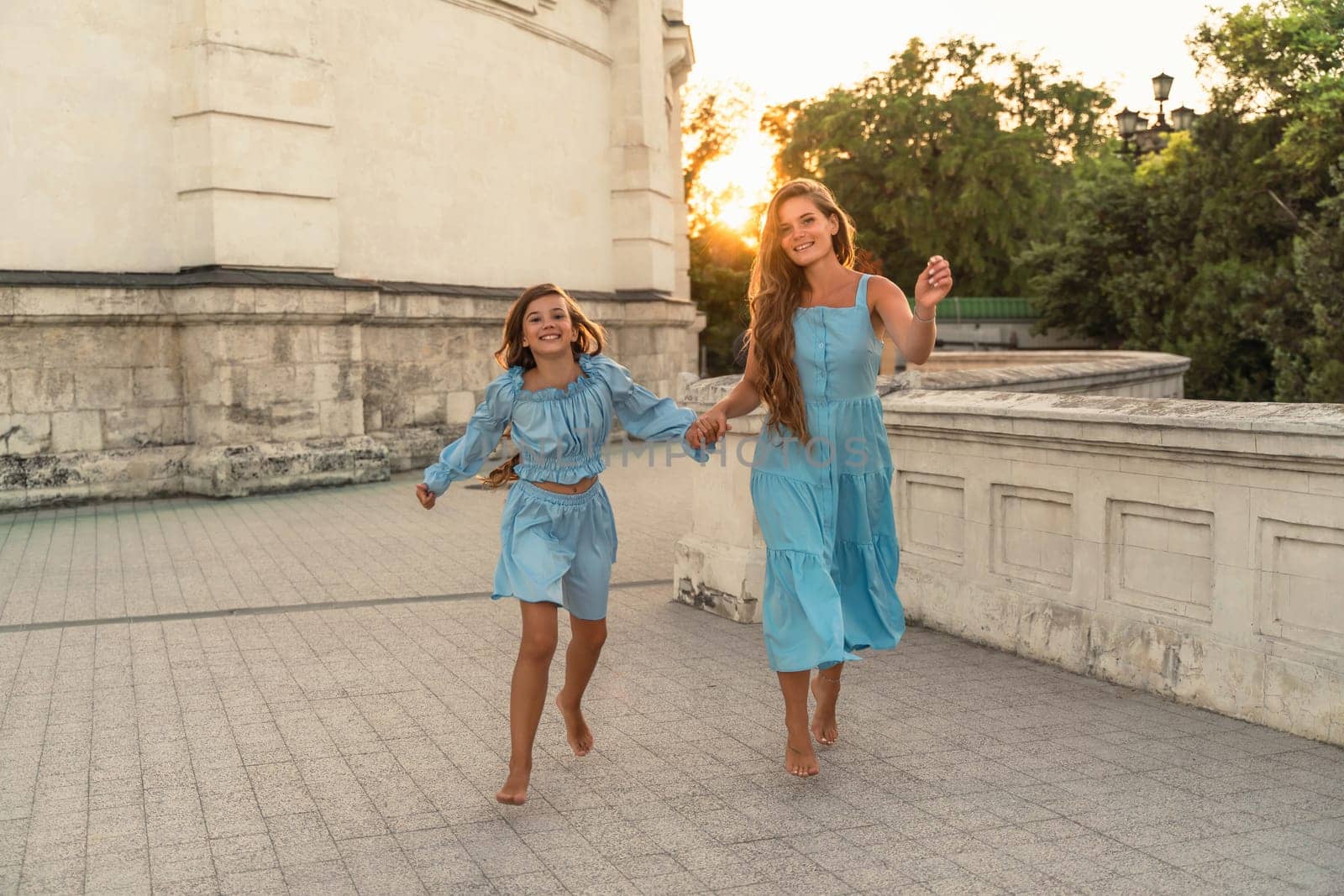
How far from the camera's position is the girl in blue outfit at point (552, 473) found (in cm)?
437

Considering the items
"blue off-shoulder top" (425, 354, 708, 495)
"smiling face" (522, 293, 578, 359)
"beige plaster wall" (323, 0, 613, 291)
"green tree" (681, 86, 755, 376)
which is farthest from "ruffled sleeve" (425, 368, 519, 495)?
"green tree" (681, 86, 755, 376)

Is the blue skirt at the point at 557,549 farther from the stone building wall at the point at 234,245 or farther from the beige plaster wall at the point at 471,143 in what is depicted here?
the beige plaster wall at the point at 471,143

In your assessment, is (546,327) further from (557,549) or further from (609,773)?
(609,773)

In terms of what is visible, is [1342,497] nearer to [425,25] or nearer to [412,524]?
[412,524]

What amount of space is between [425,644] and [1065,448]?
3239mm

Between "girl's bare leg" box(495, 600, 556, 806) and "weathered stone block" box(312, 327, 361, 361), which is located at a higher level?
"weathered stone block" box(312, 327, 361, 361)

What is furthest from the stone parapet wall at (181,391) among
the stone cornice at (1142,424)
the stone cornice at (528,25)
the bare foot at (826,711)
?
the bare foot at (826,711)

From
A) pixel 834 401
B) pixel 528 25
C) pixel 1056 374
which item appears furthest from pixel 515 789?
pixel 528 25

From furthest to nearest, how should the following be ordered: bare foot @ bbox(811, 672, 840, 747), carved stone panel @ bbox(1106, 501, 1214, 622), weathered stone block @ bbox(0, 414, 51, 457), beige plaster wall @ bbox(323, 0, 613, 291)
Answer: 1. beige plaster wall @ bbox(323, 0, 613, 291)
2. weathered stone block @ bbox(0, 414, 51, 457)
3. carved stone panel @ bbox(1106, 501, 1214, 622)
4. bare foot @ bbox(811, 672, 840, 747)

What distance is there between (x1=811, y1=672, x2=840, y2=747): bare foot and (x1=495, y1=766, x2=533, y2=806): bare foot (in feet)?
3.77

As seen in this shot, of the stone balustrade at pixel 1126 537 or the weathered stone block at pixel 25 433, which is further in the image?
the weathered stone block at pixel 25 433

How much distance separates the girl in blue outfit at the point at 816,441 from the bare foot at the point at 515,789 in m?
0.90

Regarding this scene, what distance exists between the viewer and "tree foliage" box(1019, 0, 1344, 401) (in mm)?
26922

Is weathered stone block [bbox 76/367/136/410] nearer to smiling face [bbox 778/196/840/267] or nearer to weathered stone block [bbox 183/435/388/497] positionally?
weathered stone block [bbox 183/435/388/497]
